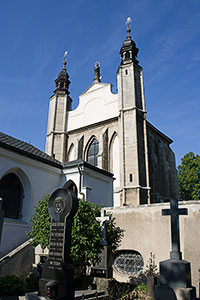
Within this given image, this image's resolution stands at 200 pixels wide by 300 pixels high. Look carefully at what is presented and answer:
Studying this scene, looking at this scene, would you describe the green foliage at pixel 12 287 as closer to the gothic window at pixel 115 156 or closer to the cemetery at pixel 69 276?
the cemetery at pixel 69 276

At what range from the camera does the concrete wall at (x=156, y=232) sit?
33.8 feet

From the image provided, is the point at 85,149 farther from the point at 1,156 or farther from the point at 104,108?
the point at 1,156

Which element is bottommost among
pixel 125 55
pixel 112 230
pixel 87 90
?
pixel 112 230

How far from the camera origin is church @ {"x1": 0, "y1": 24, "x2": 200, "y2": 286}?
37.9ft

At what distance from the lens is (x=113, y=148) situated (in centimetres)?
2464

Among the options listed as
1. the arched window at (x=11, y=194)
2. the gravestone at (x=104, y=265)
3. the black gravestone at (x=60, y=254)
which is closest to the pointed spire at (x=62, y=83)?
the arched window at (x=11, y=194)

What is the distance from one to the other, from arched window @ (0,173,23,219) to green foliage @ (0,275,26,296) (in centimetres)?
636

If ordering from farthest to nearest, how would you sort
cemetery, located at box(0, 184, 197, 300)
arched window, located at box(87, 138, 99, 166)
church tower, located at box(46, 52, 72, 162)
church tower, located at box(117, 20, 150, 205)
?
church tower, located at box(46, 52, 72, 162), arched window, located at box(87, 138, 99, 166), church tower, located at box(117, 20, 150, 205), cemetery, located at box(0, 184, 197, 300)

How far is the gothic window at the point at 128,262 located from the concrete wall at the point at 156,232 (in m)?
0.27

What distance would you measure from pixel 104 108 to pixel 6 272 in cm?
1994

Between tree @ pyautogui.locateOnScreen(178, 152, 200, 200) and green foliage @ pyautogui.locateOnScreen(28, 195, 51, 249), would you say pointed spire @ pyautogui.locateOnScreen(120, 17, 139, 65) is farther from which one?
green foliage @ pyautogui.locateOnScreen(28, 195, 51, 249)

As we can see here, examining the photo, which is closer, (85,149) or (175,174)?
(85,149)

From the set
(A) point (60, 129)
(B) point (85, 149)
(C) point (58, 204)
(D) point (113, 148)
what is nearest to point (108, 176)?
(D) point (113, 148)

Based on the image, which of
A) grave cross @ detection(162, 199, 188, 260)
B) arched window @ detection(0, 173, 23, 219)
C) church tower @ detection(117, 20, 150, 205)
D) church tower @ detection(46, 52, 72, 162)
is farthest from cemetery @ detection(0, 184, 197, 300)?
church tower @ detection(46, 52, 72, 162)
